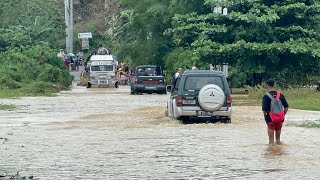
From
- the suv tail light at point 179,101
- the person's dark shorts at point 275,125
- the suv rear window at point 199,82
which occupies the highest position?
the suv rear window at point 199,82

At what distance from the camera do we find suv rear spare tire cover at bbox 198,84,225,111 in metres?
28.2

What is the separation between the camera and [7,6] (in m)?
73.4

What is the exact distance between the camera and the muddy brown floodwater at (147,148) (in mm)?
17656

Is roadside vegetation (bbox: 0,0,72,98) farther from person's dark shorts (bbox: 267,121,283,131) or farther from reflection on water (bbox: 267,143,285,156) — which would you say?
person's dark shorts (bbox: 267,121,283,131)

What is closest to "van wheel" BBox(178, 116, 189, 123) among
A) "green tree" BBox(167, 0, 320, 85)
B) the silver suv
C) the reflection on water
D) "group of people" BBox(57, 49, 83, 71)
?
the silver suv

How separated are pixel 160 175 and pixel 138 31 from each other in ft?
173

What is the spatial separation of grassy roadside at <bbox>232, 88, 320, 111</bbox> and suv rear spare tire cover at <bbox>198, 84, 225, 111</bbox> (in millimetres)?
8571

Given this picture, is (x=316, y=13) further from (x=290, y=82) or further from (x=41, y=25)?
(x=41, y=25)

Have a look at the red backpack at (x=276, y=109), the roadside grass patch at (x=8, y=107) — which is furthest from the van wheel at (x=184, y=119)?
the roadside grass patch at (x=8, y=107)

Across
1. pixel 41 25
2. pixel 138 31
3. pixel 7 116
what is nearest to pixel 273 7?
pixel 7 116

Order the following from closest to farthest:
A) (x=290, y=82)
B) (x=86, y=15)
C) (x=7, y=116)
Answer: (x=7, y=116) → (x=290, y=82) → (x=86, y=15)

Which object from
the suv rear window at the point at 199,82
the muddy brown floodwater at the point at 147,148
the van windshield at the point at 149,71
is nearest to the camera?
the muddy brown floodwater at the point at 147,148

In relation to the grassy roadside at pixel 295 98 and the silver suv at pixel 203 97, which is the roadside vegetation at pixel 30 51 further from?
the silver suv at pixel 203 97

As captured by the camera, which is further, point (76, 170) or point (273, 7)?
point (273, 7)
